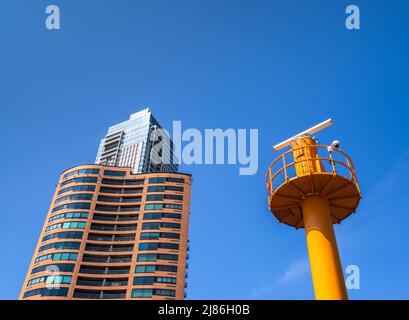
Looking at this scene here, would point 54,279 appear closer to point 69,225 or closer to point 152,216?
point 69,225

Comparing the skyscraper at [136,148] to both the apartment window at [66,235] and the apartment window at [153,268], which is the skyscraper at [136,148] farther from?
the apartment window at [153,268]

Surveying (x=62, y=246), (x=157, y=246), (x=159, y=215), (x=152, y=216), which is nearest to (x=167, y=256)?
(x=157, y=246)

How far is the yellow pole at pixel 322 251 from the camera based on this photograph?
10.9 meters

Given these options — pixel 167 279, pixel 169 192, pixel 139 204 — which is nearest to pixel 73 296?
pixel 167 279

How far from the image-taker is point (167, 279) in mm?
74000

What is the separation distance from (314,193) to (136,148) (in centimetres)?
16926

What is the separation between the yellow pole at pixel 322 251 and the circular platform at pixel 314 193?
0.36 metres

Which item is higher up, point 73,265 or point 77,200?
point 77,200

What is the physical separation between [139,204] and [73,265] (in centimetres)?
2119

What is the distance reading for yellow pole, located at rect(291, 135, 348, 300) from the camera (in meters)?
10.9

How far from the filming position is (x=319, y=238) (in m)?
11.8

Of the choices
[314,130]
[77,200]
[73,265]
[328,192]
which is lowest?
[328,192]
